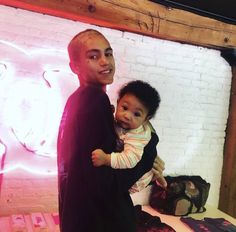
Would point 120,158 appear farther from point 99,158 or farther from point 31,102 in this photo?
point 31,102

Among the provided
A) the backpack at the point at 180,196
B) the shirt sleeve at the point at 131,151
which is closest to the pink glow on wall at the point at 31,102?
the backpack at the point at 180,196

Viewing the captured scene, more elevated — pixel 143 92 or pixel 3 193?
pixel 143 92

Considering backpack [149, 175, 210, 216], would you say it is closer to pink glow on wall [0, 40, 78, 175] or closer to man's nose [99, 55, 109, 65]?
pink glow on wall [0, 40, 78, 175]

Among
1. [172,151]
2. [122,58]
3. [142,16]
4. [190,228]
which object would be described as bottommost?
[190,228]

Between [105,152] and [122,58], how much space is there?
5.83ft

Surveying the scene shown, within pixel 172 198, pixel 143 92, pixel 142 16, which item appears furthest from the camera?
pixel 172 198

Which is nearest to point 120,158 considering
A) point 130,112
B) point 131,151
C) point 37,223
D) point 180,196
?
point 131,151

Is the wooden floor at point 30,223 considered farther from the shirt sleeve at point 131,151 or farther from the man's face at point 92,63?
the man's face at point 92,63

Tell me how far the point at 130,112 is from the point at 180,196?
5.85ft

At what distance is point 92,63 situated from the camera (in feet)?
3.39

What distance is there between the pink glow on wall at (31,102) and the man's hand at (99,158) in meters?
1.45

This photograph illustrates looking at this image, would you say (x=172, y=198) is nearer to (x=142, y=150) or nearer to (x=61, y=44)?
(x=61, y=44)

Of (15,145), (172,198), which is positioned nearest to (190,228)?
(172,198)

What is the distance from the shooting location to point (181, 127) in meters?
3.00
